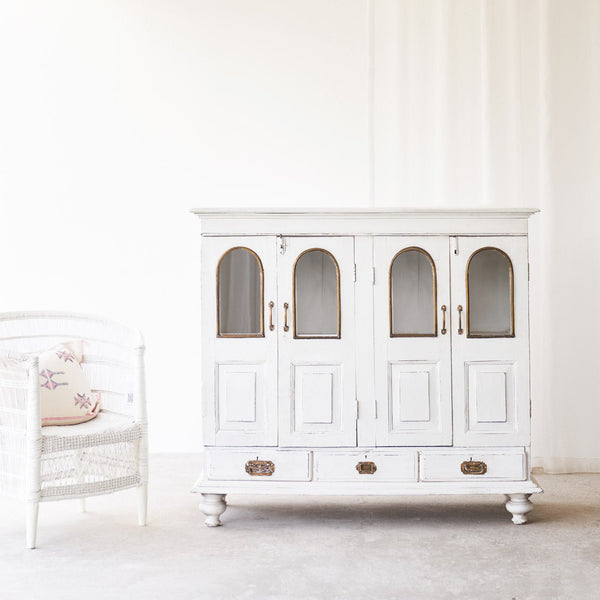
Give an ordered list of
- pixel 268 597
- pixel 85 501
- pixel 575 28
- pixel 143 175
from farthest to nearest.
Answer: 1. pixel 143 175
2. pixel 575 28
3. pixel 85 501
4. pixel 268 597

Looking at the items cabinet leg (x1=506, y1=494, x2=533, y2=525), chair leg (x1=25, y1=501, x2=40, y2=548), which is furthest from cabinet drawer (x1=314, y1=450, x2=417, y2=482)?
chair leg (x1=25, y1=501, x2=40, y2=548)

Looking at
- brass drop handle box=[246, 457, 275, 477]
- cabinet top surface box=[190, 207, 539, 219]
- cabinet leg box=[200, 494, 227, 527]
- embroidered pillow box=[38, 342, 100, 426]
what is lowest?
cabinet leg box=[200, 494, 227, 527]

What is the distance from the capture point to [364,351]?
2.84 meters

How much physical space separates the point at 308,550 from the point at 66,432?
3.47 ft

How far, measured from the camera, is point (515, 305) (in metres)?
2.84

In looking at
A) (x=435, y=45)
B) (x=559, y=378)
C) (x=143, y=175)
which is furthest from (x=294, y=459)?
(x=435, y=45)

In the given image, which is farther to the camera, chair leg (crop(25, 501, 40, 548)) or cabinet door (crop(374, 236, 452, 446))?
cabinet door (crop(374, 236, 452, 446))

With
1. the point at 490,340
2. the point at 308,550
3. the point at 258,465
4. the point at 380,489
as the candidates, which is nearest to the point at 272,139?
the point at 490,340

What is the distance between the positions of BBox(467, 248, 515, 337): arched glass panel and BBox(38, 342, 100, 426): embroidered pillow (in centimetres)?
166

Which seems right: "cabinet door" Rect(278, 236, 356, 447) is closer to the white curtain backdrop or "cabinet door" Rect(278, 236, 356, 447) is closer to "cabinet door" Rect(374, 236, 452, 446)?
"cabinet door" Rect(374, 236, 452, 446)

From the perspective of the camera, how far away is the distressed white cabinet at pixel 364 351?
2.81 metres

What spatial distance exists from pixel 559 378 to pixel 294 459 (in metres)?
1.80

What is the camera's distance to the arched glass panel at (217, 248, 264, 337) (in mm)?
2848

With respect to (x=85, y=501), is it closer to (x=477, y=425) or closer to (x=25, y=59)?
(x=477, y=425)
